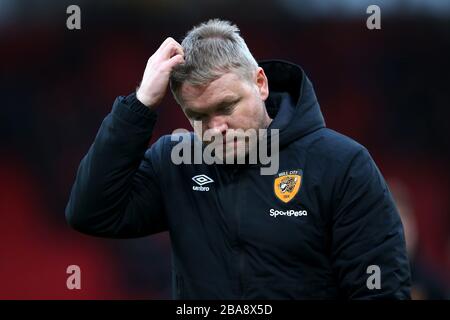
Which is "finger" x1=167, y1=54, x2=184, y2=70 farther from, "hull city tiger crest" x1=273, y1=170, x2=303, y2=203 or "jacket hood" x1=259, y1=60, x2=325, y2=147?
"hull city tiger crest" x1=273, y1=170, x2=303, y2=203

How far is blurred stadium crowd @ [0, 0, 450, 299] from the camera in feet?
18.8

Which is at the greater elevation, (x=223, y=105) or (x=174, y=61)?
(x=174, y=61)

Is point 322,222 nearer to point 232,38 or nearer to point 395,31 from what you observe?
point 232,38

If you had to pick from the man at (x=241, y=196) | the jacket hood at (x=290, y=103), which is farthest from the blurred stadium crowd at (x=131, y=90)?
the man at (x=241, y=196)

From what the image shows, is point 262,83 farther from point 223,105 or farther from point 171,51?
point 171,51

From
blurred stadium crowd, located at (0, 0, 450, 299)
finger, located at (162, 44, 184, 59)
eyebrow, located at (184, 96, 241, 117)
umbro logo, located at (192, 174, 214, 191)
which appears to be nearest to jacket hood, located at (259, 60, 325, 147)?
eyebrow, located at (184, 96, 241, 117)

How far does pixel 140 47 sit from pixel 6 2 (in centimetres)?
107

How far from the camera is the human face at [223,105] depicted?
2240 millimetres

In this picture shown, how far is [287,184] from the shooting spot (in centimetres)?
219

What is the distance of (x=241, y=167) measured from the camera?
2.26 m

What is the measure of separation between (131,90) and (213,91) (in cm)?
381

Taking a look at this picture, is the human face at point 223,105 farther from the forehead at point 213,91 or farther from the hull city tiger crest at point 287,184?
the hull city tiger crest at point 287,184

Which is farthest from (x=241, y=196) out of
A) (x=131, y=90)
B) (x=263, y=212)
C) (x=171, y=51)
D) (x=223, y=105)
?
(x=131, y=90)
